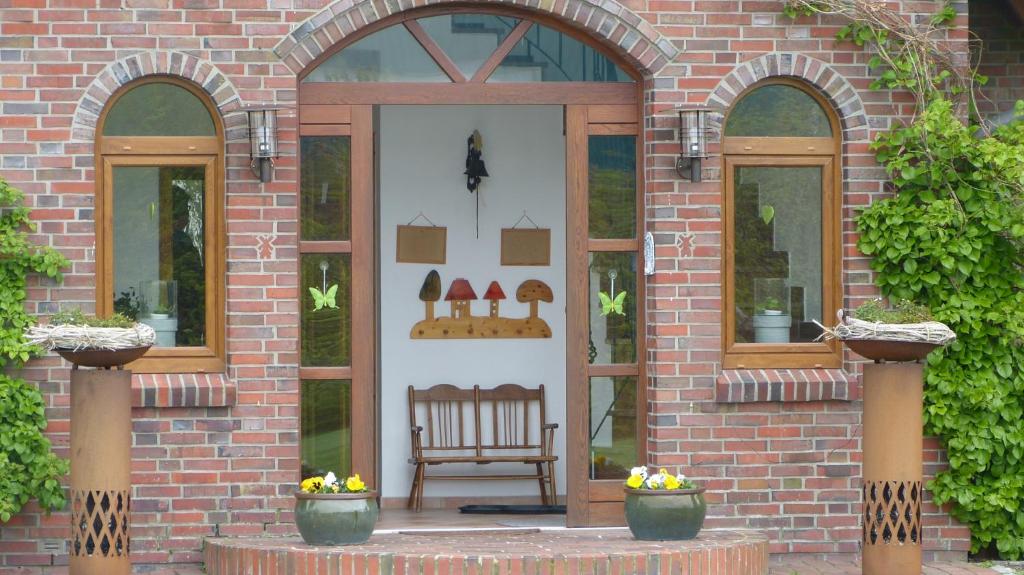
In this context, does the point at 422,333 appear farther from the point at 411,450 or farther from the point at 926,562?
the point at 926,562

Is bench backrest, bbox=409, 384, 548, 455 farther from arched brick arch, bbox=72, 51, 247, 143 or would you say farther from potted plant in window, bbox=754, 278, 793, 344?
arched brick arch, bbox=72, 51, 247, 143

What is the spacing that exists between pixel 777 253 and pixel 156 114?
373 centimetres

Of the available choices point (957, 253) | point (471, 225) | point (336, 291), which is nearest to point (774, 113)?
point (957, 253)

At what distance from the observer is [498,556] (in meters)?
7.21

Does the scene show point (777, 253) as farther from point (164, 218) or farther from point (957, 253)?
point (164, 218)

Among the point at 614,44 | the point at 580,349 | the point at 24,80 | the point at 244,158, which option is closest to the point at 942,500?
the point at 580,349

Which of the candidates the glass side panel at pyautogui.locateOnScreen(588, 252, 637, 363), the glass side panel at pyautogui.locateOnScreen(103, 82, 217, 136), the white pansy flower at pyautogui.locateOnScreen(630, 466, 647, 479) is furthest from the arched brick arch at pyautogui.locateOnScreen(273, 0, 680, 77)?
the white pansy flower at pyautogui.locateOnScreen(630, 466, 647, 479)

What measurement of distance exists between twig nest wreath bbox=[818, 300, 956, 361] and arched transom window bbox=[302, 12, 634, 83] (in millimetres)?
2384

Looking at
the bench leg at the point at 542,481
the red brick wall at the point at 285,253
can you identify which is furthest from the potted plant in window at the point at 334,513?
the bench leg at the point at 542,481

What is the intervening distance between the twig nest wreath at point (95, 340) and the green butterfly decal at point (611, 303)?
2.73m

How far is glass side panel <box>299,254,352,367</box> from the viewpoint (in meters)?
8.45

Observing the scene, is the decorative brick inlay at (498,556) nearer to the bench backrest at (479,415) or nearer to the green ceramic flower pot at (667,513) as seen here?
the green ceramic flower pot at (667,513)

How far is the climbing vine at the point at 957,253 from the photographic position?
838 cm

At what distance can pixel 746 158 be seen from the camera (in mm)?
8648
